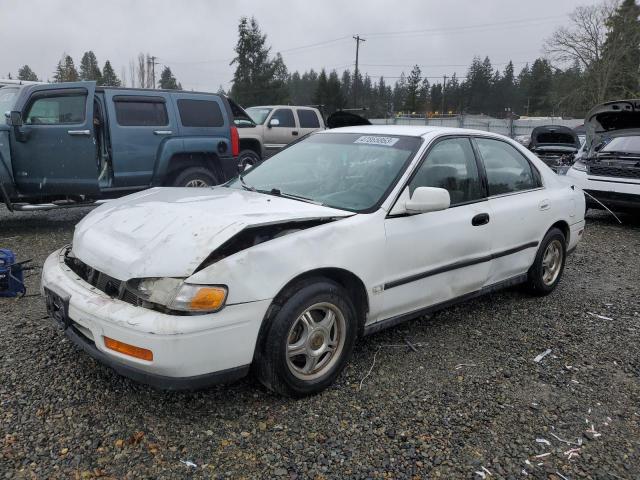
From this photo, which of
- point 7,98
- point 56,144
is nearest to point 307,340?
point 56,144

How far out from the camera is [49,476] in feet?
7.48

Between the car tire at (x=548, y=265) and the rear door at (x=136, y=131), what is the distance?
5.31 m

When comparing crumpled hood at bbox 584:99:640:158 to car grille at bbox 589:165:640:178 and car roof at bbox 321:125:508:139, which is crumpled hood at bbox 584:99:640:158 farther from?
car roof at bbox 321:125:508:139

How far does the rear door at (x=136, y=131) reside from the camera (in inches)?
281

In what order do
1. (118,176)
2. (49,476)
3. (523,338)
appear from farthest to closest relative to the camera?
(118,176), (523,338), (49,476)

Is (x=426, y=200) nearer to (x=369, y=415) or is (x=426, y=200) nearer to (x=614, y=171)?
(x=369, y=415)

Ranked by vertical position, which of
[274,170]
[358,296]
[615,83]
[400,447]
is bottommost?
[400,447]

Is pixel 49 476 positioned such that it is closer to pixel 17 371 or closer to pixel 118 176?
pixel 17 371

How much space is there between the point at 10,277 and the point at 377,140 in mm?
3173

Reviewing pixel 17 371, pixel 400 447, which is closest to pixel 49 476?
pixel 17 371

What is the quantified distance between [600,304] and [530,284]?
699 mm

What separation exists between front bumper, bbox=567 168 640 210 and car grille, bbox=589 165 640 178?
0.06m

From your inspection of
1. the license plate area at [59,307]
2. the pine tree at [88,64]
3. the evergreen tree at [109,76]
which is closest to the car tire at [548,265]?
the license plate area at [59,307]

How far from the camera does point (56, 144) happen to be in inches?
262
